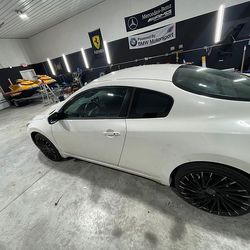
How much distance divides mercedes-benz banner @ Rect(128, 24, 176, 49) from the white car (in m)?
4.94

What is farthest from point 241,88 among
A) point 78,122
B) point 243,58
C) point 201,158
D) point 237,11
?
point 237,11

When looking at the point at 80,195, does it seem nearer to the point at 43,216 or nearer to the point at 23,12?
the point at 43,216

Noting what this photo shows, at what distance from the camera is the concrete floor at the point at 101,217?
4.14 feet

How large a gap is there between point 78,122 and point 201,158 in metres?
1.30

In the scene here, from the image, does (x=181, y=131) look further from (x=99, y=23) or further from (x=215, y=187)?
(x=99, y=23)

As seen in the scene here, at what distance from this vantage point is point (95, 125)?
1.56m

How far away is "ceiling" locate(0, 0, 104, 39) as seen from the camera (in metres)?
5.23

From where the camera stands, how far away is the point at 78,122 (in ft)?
5.59

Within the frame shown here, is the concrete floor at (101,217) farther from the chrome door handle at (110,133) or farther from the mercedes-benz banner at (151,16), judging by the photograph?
the mercedes-benz banner at (151,16)

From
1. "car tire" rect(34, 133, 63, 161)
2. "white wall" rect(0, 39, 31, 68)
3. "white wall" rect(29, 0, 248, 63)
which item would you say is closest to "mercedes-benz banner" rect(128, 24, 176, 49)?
"white wall" rect(29, 0, 248, 63)

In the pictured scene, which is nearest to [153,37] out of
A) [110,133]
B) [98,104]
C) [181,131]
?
[98,104]

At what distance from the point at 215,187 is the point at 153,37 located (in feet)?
20.2

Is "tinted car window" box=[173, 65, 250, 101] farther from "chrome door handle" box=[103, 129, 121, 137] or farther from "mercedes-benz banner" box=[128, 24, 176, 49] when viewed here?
"mercedes-benz banner" box=[128, 24, 176, 49]

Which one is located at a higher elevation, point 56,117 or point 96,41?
point 96,41
